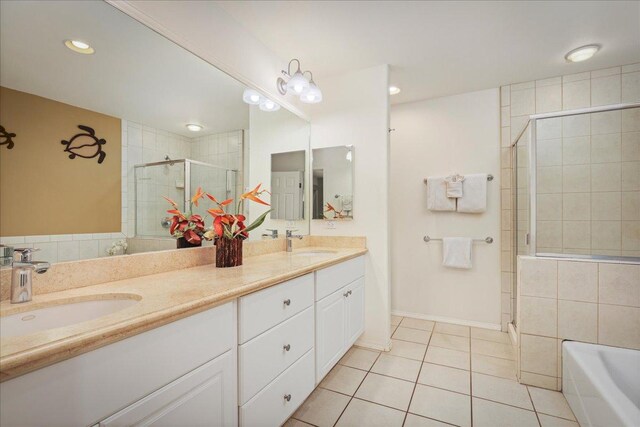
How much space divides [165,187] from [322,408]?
145 cm

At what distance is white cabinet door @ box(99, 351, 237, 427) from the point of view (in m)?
0.76

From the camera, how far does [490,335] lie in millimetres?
2648

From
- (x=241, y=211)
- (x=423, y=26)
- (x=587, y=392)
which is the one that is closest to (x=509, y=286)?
(x=587, y=392)

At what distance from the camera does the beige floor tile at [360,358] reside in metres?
2.12

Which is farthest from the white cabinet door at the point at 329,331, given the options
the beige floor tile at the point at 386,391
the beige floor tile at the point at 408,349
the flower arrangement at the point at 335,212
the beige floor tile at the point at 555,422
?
the beige floor tile at the point at 555,422

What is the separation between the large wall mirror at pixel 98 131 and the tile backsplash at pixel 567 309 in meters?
2.09

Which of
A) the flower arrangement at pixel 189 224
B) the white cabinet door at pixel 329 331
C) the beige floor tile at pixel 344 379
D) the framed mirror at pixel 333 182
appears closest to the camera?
the flower arrangement at pixel 189 224

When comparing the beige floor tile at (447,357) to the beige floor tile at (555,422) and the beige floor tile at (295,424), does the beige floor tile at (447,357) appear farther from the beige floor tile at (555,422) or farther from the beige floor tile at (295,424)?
the beige floor tile at (295,424)

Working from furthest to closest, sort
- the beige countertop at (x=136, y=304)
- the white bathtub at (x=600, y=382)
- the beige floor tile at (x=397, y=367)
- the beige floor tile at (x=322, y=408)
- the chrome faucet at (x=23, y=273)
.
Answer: the beige floor tile at (x=397, y=367), the beige floor tile at (x=322, y=408), the white bathtub at (x=600, y=382), the chrome faucet at (x=23, y=273), the beige countertop at (x=136, y=304)

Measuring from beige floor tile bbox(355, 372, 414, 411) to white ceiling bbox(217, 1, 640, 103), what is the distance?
2.29 meters

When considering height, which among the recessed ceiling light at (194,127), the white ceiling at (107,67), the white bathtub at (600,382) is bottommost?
the white bathtub at (600,382)

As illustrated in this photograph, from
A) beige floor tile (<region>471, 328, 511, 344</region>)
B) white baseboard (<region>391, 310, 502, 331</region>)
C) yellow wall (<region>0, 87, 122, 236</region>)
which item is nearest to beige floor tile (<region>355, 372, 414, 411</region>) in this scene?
beige floor tile (<region>471, 328, 511, 344</region>)

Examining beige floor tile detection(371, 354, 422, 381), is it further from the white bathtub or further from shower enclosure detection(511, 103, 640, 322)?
shower enclosure detection(511, 103, 640, 322)

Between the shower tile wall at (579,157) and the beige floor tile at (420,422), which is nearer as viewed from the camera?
the beige floor tile at (420,422)
